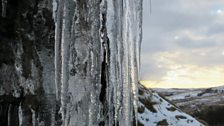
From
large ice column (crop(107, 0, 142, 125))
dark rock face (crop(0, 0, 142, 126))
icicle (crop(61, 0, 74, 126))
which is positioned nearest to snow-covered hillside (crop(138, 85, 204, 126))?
large ice column (crop(107, 0, 142, 125))

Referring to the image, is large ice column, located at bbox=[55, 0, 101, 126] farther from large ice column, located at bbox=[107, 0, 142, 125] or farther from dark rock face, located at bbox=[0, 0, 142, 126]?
large ice column, located at bbox=[107, 0, 142, 125]

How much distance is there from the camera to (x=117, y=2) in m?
4.75

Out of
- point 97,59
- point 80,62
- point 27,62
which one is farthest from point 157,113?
point 27,62

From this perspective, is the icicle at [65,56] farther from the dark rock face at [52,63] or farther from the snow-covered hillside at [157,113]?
the snow-covered hillside at [157,113]

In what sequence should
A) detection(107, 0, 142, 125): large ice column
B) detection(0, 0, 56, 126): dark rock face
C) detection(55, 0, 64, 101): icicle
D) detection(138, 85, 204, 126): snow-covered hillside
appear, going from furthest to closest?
detection(138, 85, 204, 126): snow-covered hillside, detection(107, 0, 142, 125): large ice column, detection(55, 0, 64, 101): icicle, detection(0, 0, 56, 126): dark rock face

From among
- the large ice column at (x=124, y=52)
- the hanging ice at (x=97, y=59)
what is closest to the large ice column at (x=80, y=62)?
the hanging ice at (x=97, y=59)

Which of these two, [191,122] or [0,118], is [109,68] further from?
[191,122]

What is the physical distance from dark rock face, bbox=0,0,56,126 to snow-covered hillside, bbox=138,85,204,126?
353 inches

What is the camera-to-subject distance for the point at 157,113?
14.1 meters

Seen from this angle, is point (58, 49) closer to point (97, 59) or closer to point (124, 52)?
point (97, 59)

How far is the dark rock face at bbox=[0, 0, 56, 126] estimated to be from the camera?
3.96m

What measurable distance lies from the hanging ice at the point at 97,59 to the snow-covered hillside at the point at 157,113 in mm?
8120

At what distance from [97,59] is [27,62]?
639 mm

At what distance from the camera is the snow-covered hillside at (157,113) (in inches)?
528
